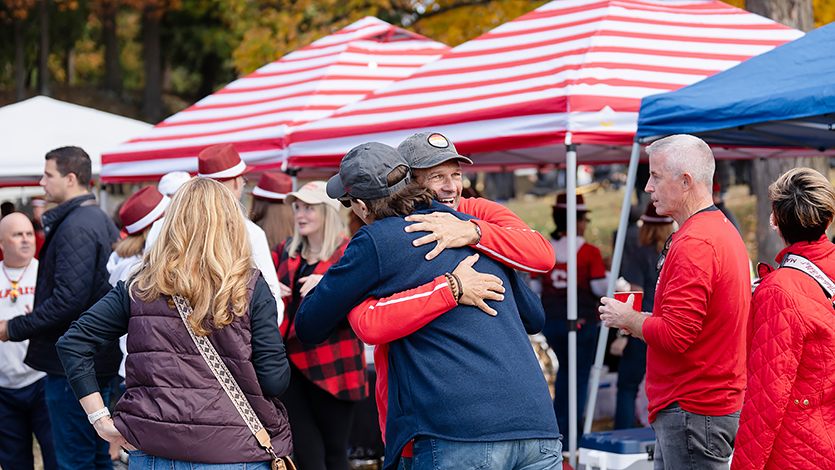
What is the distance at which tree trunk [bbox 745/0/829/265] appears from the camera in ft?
23.8

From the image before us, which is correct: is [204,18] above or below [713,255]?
above

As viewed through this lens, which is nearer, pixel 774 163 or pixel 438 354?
pixel 438 354

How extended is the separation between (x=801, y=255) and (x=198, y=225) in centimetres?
196

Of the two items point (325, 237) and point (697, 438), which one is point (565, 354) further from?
point (697, 438)

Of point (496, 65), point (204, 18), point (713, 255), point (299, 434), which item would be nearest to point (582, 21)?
point (496, 65)

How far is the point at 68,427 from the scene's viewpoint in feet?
12.3

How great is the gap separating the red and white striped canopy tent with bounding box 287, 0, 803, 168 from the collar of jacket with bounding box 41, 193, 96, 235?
6.21 ft

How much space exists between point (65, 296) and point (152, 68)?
21.8m

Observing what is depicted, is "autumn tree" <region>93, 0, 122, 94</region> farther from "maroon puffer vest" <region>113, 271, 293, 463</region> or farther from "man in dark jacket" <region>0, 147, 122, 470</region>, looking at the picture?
"maroon puffer vest" <region>113, 271, 293, 463</region>

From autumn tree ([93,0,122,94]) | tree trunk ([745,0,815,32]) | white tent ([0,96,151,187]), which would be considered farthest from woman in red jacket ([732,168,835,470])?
autumn tree ([93,0,122,94])

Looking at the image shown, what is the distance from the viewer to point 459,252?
2051mm

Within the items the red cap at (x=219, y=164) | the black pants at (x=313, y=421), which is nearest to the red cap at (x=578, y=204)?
the black pants at (x=313, y=421)

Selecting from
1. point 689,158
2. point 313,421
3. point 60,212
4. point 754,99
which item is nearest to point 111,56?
point 60,212

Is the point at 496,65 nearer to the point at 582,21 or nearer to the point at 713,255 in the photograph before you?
the point at 582,21
